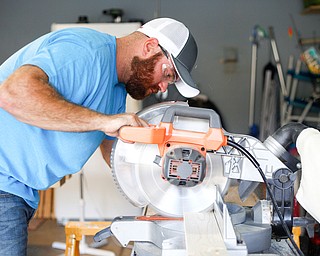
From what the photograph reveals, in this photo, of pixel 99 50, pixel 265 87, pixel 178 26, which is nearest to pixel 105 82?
pixel 99 50

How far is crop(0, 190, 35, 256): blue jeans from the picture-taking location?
1338 millimetres

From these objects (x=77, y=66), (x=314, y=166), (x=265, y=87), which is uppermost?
(x=77, y=66)

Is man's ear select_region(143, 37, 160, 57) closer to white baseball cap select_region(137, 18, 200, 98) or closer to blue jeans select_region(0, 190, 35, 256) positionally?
white baseball cap select_region(137, 18, 200, 98)

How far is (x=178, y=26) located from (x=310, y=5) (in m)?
3.28

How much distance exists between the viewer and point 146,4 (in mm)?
4590

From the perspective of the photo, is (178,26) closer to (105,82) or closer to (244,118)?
(105,82)

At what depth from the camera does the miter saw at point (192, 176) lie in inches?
41.9

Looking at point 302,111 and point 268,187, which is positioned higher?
point 268,187

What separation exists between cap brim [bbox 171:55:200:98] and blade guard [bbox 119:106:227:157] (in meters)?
0.31

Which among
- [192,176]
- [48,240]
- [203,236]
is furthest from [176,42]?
[48,240]

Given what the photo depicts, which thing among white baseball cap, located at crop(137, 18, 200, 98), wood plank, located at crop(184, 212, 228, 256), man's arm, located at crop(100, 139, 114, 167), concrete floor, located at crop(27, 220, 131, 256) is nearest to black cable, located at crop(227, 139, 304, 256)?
wood plank, located at crop(184, 212, 228, 256)

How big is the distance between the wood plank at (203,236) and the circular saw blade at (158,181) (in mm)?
47

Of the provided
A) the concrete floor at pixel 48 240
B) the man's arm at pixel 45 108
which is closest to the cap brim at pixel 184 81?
the man's arm at pixel 45 108

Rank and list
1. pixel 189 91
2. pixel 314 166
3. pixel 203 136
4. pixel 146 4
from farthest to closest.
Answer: pixel 146 4, pixel 189 91, pixel 203 136, pixel 314 166
